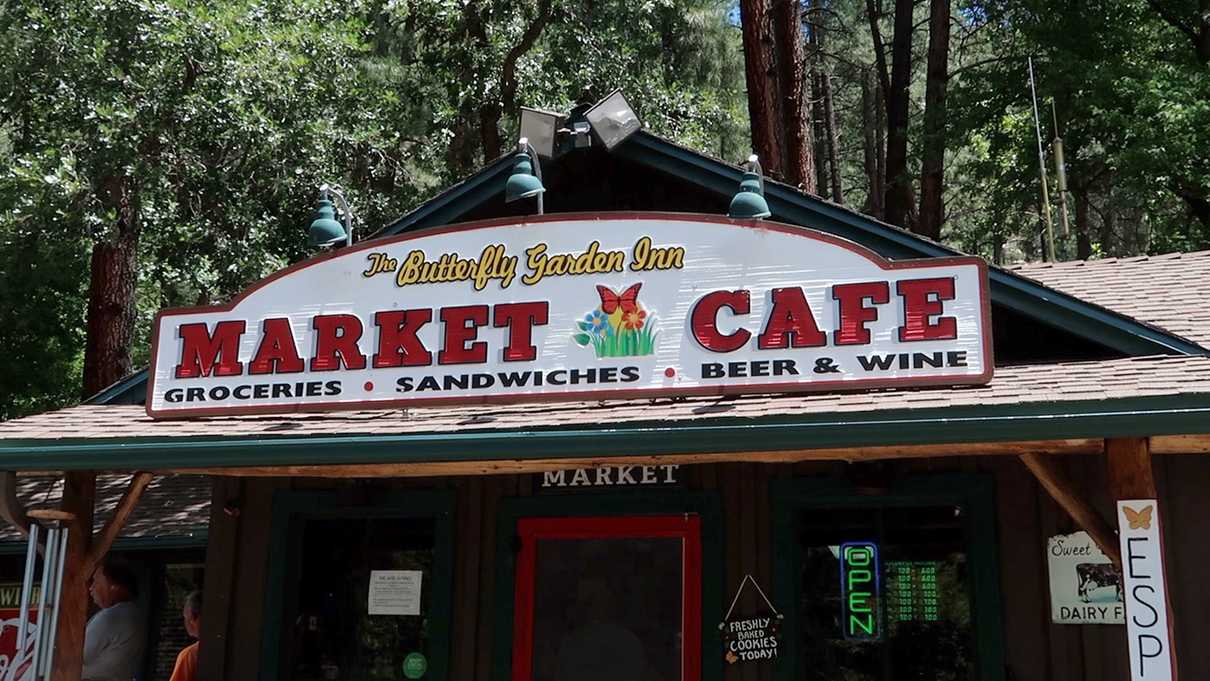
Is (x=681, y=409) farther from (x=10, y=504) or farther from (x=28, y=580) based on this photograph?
(x=10, y=504)

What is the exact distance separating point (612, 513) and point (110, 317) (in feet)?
32.2

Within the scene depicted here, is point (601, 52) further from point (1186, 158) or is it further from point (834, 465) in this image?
point (834, 465)

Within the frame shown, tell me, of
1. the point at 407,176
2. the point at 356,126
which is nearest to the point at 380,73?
the point at 407,176

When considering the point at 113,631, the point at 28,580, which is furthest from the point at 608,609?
the point at 28,580

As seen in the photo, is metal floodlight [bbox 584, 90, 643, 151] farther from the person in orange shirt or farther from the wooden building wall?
the person in orange shirt

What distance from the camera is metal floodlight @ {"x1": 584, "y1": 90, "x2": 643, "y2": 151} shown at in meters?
8.07

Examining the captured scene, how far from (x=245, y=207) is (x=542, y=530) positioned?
25.4 feet

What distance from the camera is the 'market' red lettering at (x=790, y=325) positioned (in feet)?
19.9

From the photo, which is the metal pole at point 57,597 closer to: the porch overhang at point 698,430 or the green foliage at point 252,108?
the porch overhang at point 698,430

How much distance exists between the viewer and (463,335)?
6.70 meters

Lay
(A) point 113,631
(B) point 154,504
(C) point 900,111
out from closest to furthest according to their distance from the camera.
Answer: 1. (A) point 113,631
2. (B) point 154,504
3. (C) point 900,111

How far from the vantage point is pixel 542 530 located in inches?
307

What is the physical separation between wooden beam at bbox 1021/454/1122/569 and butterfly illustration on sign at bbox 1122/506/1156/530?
0.22 m

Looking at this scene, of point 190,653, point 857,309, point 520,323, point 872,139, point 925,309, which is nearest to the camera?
point 925,309
